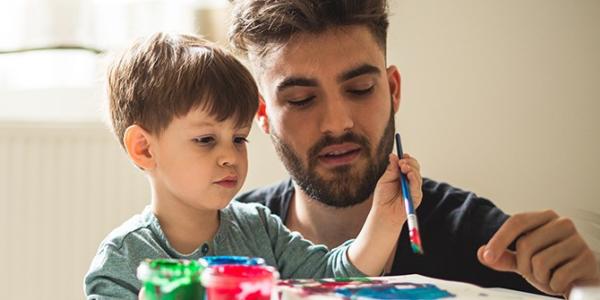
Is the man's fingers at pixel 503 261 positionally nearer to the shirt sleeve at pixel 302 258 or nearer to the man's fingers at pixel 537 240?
the man's fingers at pixel 537 240

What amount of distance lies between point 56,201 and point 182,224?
1092 millimetres

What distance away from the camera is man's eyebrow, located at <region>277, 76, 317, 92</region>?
1.38 metres

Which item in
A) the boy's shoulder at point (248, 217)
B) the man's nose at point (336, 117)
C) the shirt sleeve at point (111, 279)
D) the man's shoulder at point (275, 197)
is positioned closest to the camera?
Result: the shirt sleeve at point (111, 279)

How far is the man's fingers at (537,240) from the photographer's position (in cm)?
99

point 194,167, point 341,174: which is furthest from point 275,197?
point 194,167

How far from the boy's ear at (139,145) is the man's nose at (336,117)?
363mm

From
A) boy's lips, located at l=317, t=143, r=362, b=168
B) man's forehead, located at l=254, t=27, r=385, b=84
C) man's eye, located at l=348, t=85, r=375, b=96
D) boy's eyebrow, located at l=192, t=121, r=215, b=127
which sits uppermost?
man's forehead, located at l=254, t=27, r=385, b=84

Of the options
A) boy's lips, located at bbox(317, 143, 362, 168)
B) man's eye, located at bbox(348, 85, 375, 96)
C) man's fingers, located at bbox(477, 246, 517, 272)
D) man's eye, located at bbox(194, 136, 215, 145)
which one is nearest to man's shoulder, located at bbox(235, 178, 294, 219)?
boy's lips, located at bbox(317, 143, 362, 168)

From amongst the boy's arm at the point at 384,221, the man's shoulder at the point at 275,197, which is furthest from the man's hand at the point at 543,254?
the man's shoulder at the point at 275,197

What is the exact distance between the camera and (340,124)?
4.35 feet

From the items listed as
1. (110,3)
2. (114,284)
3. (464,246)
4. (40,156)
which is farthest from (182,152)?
(110,3)

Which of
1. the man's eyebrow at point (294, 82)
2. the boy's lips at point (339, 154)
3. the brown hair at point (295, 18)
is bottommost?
the boy's lips at point (339, 154)

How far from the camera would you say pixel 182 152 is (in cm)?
106

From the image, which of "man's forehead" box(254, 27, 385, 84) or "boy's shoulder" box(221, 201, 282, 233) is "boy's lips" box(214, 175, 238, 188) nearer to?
"boy's shoulder" box(221, 201, 282, 233)
